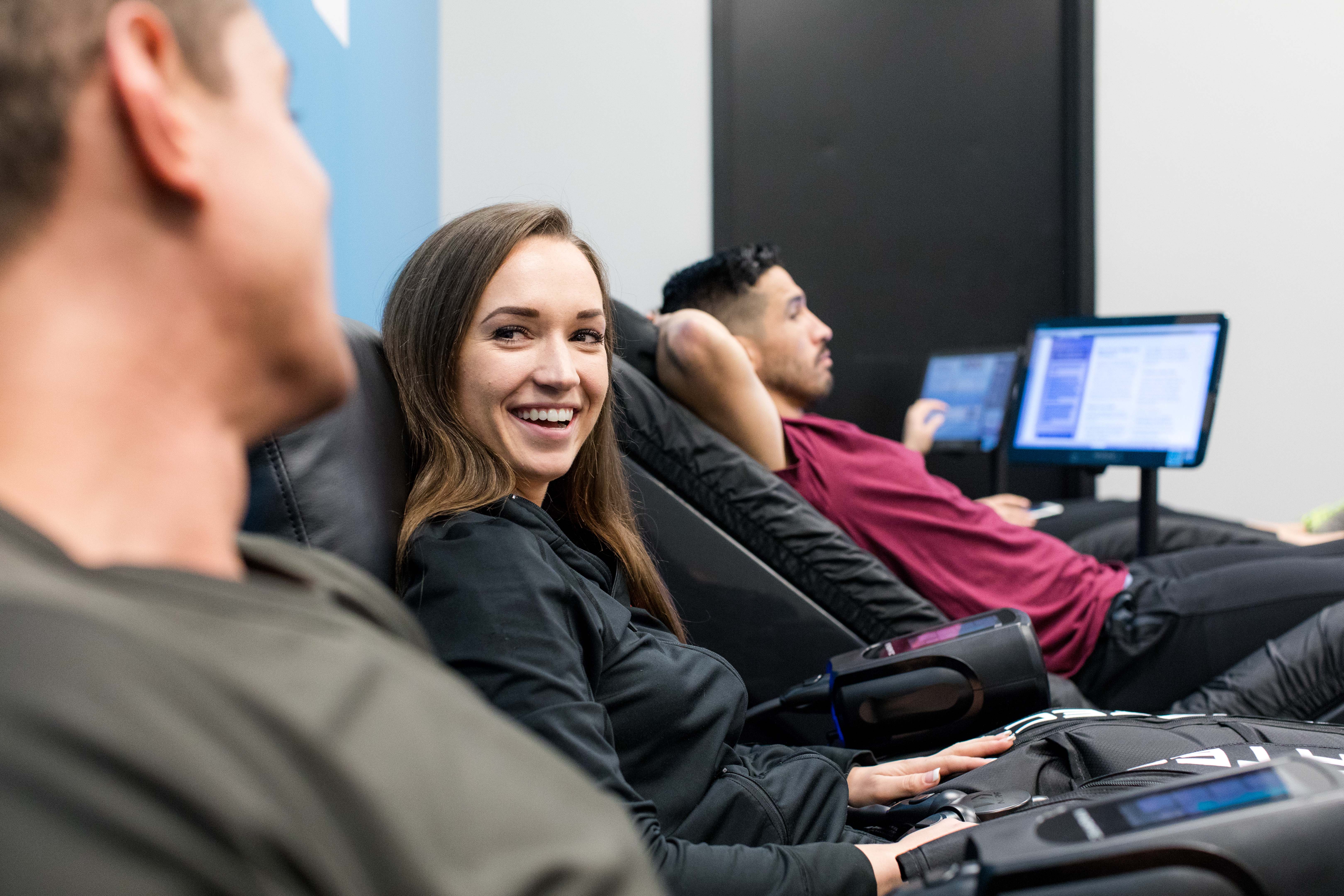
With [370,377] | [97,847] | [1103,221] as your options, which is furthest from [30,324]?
[1103,221]

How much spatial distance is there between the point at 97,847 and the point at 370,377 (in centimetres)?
77

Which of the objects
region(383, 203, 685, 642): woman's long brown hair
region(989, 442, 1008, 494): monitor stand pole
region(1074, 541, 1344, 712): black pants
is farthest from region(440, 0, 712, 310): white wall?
region(383, 203, 685, 642): woman's long brown hair

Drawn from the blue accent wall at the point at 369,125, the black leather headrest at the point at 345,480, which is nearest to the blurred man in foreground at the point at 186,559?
the black leather headrest at the point at 345,480

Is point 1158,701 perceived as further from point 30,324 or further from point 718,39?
point 718,39

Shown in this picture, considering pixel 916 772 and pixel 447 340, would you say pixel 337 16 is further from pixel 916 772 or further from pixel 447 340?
pixel 916 772

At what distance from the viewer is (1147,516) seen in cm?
216

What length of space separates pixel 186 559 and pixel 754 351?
184 centimetres

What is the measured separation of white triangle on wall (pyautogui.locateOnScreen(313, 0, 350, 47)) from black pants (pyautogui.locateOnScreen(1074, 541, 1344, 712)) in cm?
182

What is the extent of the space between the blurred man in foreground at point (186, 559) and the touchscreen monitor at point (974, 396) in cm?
301

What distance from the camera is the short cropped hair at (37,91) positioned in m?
0.30

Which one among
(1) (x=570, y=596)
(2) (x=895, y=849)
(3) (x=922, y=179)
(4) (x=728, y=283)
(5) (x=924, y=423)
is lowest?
(2) (x=895, y=849)

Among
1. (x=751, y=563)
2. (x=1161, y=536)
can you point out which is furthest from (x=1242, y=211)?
(x=751, y=563)

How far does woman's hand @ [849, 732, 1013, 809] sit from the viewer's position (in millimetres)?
1054

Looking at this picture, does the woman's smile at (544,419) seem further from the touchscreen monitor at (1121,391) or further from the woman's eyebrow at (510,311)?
the touchscreen monitor at (1121,391)
